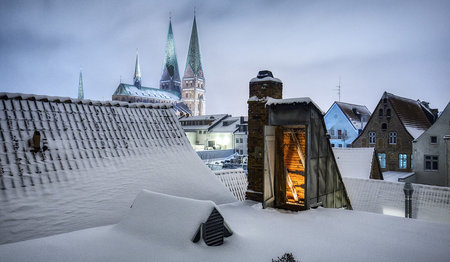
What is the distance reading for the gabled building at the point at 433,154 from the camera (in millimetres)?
22219

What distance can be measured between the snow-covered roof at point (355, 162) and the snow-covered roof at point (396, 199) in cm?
225

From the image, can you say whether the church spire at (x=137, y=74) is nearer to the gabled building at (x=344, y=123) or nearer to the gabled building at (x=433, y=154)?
the gabled building at (x=344, y=123)

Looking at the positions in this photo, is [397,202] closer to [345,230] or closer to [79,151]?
[345,230]

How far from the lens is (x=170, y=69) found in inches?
4801

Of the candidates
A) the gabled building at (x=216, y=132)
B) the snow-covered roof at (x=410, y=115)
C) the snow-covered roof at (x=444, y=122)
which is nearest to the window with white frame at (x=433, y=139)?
the snow-covered roof at (x=444, y=122)

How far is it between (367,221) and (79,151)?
26.2 feet

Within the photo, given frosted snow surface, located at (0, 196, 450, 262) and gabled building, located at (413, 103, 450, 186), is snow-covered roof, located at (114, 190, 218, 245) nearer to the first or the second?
frosted snow surface, located at (0, 196, 450, 262)

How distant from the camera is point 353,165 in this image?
1919 cm

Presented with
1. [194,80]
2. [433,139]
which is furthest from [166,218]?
[194,80]

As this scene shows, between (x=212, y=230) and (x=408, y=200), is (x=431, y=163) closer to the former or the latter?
(x=408, y=200)

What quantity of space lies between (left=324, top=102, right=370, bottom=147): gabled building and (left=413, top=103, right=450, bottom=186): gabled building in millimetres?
9444

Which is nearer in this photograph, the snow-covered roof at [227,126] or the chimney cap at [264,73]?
the chimney cap at [264,73]

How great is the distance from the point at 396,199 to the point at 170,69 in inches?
4565

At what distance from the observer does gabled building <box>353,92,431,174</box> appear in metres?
27.1
